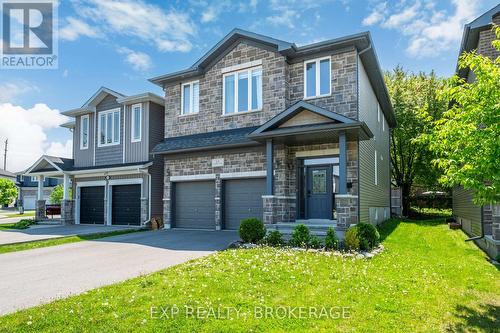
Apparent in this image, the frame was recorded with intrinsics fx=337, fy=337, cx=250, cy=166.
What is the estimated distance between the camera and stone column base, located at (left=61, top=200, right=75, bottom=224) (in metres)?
19.6

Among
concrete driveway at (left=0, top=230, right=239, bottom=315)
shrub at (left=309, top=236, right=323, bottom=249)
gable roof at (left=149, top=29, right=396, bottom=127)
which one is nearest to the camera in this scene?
concrete driveway at (left=0, top=230, right=239, bottom=315)

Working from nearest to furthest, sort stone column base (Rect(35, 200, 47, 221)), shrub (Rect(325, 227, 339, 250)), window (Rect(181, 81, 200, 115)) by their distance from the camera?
shrub (Rect(325, 227, 339, 250)) < window (Rect(181, 81, 200, 115)) < stone column base (Rect(35, 200, 47, 221))

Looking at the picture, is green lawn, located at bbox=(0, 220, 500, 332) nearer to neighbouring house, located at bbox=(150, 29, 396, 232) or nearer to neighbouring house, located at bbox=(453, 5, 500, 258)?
neighbouring house, located at bbox=(453, 5, 500, 258)

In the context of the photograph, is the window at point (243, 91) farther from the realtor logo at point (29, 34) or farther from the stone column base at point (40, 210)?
the stone column base at point (40, 210)

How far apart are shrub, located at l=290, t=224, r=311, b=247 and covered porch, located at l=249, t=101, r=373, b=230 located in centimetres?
119

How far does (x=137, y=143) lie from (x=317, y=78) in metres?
10.1

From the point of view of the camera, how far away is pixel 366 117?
14086 millimetres

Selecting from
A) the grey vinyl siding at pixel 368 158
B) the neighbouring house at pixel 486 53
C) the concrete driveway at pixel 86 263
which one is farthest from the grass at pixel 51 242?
the neighbouring house at pixel 486 53

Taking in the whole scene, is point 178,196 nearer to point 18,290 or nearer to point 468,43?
point 18,290

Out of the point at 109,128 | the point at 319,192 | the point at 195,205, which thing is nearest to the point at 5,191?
the point at 109,128

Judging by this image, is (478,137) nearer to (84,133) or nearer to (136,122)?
(136,122)

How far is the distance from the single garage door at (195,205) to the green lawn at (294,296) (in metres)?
6.68

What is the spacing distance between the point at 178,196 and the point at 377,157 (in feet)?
33.6

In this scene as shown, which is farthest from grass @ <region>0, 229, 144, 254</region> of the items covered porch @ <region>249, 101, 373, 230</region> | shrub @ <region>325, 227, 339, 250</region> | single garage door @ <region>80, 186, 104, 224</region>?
shrub @ <region>325, 227, 339, 250</region>
